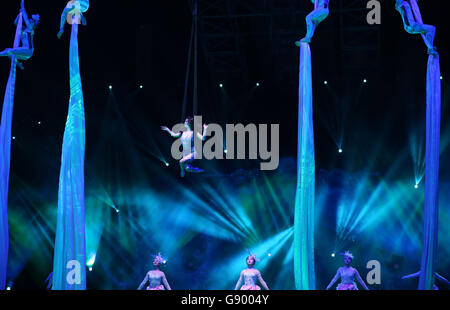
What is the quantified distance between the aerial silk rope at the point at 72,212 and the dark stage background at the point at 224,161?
13.5 feet

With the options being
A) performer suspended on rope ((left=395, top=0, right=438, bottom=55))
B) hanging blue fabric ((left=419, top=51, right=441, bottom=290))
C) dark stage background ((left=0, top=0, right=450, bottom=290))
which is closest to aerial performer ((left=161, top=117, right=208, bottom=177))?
dark stage background ((left=0, top=0, right=450, bottom=290))

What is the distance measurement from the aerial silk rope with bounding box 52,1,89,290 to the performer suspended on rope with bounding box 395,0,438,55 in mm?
3709

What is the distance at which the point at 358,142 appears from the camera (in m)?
9.54

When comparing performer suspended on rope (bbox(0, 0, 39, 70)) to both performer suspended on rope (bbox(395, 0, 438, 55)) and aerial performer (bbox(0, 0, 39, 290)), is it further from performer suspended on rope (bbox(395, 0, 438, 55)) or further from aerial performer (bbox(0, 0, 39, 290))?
performer suspended on rope (bbox(395, 0, 438, 55))

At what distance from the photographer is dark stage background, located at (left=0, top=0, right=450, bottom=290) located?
9.05 metres

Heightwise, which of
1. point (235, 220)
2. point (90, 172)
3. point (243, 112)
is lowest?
point (235, 220)

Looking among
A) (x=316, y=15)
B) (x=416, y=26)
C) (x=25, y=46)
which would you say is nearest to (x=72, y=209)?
(x=25, y=46)

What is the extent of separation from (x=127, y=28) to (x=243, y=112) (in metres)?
2.68

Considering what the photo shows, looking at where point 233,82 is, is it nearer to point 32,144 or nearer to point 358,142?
point 358,142

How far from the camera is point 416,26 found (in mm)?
5738

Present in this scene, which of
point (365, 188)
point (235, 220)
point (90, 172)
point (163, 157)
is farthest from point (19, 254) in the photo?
point (365, 188)

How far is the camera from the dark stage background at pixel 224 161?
905cm

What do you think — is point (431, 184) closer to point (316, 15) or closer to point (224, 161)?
point (316, 15)

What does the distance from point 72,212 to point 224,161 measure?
5.37 metres
